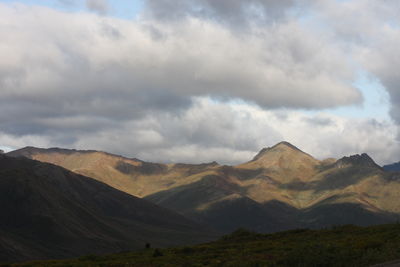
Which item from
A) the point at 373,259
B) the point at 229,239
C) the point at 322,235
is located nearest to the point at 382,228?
the point at 322,235

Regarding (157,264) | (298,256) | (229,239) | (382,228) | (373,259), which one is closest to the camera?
(373,259)

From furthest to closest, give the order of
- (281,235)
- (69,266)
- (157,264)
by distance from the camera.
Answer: (281,235) → (69,266) → (157,264)

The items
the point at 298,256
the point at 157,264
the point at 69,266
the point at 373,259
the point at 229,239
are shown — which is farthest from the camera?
the point at 229,239

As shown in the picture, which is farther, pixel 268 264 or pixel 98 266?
pixel 98 266

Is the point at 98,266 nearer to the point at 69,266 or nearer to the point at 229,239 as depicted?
the point at 69,266

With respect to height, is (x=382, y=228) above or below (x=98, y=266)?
above

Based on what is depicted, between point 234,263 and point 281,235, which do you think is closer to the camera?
point 234,263

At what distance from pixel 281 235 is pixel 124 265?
34433 mm

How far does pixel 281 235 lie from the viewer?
88.6 meters

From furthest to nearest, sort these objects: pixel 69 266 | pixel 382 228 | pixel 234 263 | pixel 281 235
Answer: pixel 281 235
pixel 382 228
pixel 69 266
pixel 234 263

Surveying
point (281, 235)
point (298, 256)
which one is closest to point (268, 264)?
point (298, 256)

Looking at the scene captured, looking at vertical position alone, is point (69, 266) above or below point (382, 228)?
below

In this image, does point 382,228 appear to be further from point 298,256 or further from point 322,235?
point 298,256

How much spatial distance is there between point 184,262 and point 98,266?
32.7 feet
